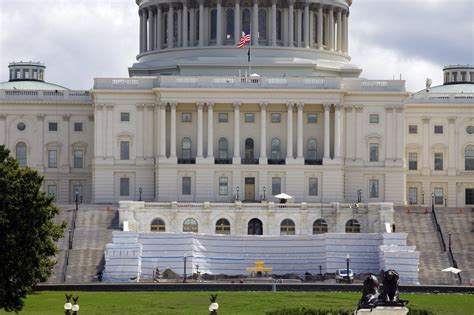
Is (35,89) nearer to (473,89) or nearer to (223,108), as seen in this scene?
(223,108)

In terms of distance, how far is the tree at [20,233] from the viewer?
101438mm

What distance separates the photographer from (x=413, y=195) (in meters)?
168

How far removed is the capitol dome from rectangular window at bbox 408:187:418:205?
12254 millimetres

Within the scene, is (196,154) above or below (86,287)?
above

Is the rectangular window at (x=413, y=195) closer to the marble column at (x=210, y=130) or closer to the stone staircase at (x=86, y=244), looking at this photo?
the marble column at (x=210, y=130)

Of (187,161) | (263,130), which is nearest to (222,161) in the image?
(187,161)

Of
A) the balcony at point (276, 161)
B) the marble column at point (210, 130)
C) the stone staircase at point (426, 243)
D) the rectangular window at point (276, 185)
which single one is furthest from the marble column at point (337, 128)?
the stone staircase at point (426, 243)

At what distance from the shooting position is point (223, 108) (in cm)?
16312

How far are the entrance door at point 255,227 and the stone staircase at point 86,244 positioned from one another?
10.6m

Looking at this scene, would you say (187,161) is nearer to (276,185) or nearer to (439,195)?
(276,185)

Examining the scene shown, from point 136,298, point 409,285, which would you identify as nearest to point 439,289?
point 409,285

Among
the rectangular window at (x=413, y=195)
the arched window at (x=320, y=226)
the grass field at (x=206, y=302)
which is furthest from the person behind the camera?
the rectangular window at (x=413, y=195)

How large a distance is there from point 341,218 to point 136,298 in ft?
138

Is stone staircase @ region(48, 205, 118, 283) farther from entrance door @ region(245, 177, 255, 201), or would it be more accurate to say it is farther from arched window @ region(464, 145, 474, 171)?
arched window @ region(464, 145, 474, 171)
